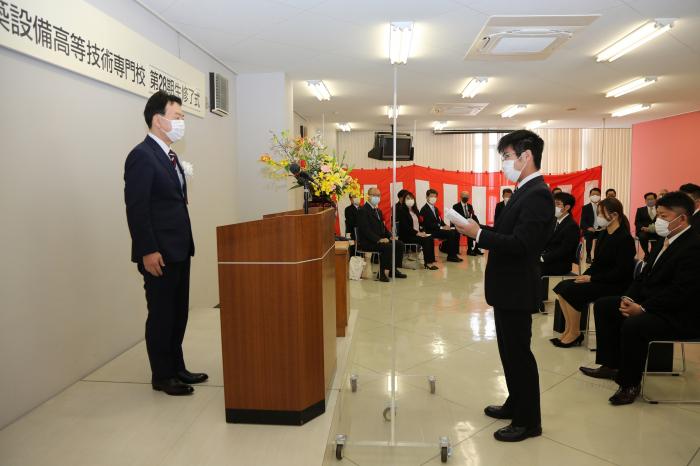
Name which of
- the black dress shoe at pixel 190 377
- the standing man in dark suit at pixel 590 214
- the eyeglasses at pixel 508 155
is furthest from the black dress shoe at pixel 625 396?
the standing man in dark suit at pixel 590 214

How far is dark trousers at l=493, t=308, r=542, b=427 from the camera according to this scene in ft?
8.28

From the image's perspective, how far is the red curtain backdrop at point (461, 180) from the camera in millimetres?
10109

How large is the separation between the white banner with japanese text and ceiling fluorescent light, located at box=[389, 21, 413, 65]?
2125 mm

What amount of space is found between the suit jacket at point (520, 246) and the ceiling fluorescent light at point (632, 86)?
6020 millimetres

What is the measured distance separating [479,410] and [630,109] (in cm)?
919

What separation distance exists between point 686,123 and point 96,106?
1188cm

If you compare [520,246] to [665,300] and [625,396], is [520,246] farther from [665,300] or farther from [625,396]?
[625,396]

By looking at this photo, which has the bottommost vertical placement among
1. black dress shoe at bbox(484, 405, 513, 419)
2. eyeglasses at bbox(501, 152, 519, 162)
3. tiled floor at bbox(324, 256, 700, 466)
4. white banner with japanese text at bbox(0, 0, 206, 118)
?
tiled floor at bbox(324, 256, 700, 466)

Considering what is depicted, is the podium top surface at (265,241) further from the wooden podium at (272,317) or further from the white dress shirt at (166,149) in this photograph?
the white dress shirt at (166,149)

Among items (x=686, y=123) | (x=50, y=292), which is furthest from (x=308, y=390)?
(x=686, y=123)

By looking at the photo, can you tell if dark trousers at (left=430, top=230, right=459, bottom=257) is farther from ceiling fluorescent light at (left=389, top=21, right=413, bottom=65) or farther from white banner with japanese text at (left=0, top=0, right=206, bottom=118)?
white banner with japanese text at (left=0, top=0, right=206, bottom=118)

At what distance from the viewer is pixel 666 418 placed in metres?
2.88

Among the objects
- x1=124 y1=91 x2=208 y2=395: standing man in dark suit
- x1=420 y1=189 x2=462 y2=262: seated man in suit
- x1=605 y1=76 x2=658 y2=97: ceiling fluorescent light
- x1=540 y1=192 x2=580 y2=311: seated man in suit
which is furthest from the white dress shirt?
x1=605 y1=76 x2=658 y2=97: ceiling fluorescent light

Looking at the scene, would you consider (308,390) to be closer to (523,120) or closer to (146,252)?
(146,252)
